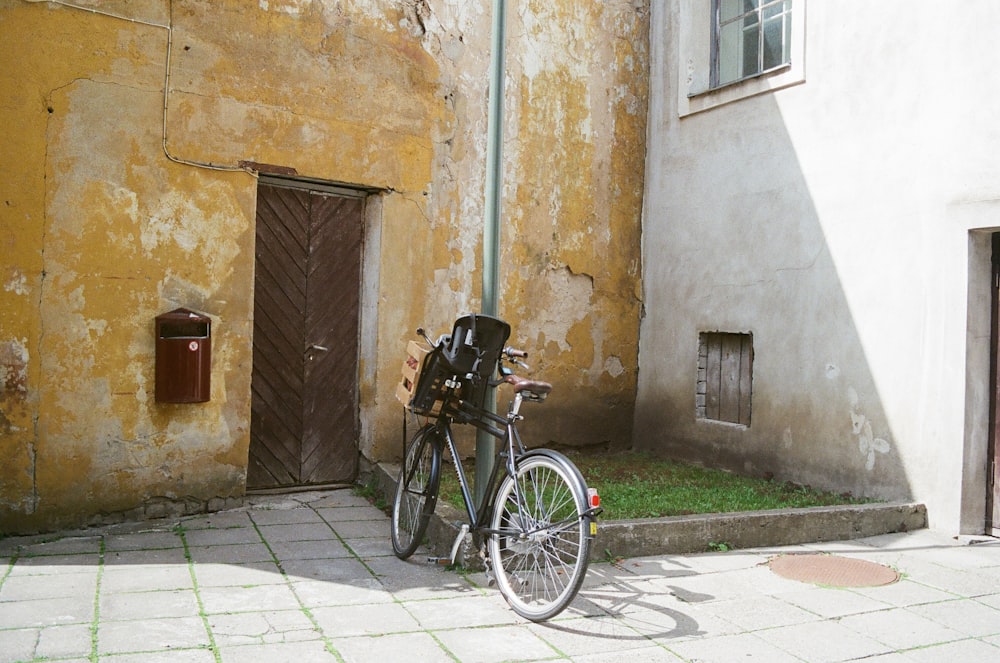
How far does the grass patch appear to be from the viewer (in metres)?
5.95

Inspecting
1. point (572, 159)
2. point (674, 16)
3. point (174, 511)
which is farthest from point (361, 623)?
point (674, 16)

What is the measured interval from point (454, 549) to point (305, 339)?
2.81 meters

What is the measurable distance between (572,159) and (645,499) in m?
3.62

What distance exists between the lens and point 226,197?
20.8 ft

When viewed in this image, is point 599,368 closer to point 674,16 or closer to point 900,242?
point 900,242

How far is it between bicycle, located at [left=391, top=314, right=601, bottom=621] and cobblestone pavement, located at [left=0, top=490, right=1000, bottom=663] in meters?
0.20

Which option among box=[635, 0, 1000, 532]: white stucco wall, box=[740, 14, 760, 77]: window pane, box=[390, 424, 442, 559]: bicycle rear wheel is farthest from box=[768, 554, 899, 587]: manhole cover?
box=[740, 14, 760, 77]: window pane

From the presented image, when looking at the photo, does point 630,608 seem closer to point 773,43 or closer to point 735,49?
point 773,43

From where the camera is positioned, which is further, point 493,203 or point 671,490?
point 671,490

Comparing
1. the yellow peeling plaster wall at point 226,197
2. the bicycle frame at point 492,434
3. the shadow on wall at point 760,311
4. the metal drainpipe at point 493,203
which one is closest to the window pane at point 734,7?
the shadow on wall at point 760,311

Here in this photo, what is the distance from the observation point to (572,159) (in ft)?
27.3

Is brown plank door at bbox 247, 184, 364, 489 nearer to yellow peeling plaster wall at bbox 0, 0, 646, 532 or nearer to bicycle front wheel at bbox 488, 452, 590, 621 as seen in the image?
yellow peeling plaster wall at bbox 0, 0, 646, 532

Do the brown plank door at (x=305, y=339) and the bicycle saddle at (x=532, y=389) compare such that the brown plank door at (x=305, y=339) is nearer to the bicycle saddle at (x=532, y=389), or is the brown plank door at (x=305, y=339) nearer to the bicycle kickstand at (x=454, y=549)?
the bicycle kickstand at (x=454, y=549)

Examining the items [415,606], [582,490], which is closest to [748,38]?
[582,490]
